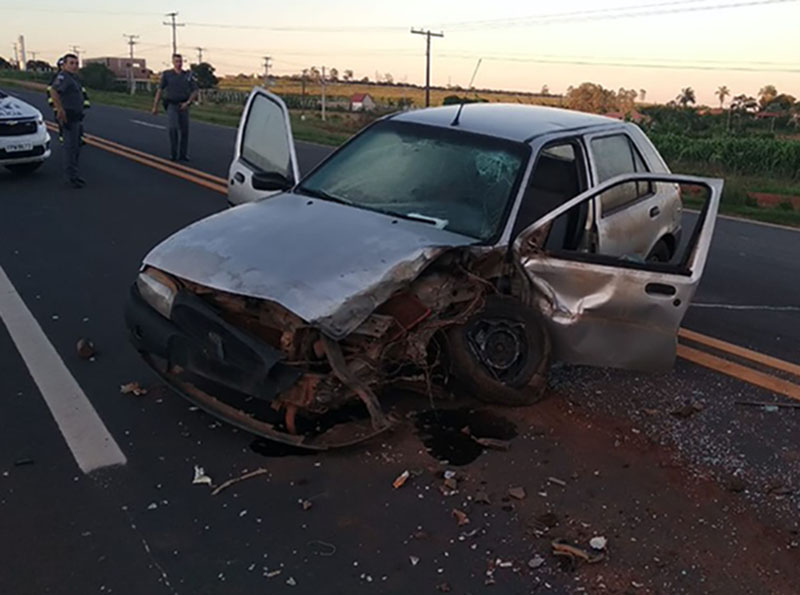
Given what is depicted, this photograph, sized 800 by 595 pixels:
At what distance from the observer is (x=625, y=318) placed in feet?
13.6

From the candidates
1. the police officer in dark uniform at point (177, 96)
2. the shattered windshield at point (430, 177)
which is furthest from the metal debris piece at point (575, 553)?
the police officer in dark uniform at point (177, 96)

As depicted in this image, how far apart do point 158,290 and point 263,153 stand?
6.65ft

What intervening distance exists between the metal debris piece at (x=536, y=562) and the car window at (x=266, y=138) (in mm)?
3215

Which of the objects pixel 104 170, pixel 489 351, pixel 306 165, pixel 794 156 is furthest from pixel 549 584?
pixel 794 156

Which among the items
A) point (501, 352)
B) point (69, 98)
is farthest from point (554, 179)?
point (69, 98)

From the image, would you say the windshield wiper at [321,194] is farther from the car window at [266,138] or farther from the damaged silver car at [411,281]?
the car window at [266,138]

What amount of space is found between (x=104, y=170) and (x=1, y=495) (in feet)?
33.3

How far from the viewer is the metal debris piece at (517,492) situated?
344 centimetres

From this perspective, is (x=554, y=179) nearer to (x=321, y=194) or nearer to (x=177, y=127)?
(x=321, y=194)

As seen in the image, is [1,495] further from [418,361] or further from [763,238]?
[763,238]

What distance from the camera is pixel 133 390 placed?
14.1ft

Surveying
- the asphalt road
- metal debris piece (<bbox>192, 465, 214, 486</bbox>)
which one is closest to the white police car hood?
the asphalt road

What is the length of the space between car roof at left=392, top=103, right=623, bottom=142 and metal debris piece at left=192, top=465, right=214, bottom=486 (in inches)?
109

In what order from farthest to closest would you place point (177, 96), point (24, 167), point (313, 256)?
point (177, 96) → point (24, 167) → point (313, 256)
